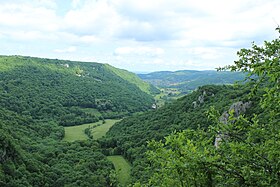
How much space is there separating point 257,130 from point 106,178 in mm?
76457

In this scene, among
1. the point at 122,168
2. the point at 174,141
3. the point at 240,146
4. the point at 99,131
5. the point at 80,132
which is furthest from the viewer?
the point at 80,132

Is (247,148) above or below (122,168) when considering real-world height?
above

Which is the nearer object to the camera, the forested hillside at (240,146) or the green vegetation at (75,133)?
the forested hillside at (240,146)

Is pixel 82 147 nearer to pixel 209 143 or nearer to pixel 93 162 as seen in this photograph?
pixel 93 162

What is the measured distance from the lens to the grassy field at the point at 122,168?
83400 mm

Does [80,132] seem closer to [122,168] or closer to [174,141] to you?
[122,168]

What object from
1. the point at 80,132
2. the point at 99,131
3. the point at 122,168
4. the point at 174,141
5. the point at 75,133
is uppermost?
the point at 174,141

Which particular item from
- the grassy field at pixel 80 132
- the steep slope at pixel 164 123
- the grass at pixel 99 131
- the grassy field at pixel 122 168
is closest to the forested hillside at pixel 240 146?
the grassy field at pixel 122 168

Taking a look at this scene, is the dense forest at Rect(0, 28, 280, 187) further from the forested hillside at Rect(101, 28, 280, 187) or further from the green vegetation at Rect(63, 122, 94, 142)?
the green vegetation at Rect(63, 122, 94, 142)

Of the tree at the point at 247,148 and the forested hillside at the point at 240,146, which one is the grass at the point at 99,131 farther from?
the tree at the point at 247,148

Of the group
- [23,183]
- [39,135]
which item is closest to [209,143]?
[23,183]

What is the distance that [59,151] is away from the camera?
10062 cm

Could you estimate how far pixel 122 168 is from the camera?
3725 inches

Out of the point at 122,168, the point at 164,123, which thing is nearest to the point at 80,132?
the point at 164,123
